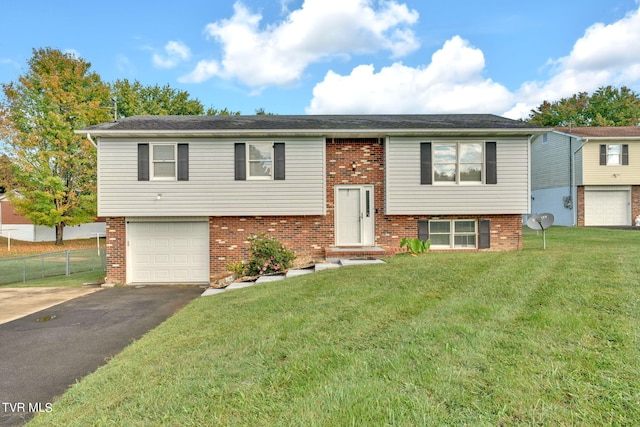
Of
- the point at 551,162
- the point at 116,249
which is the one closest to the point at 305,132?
the point at 116,249

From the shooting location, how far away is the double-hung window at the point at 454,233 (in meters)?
11.1

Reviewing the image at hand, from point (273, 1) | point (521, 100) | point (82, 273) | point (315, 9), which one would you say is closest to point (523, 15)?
point (315, 9)

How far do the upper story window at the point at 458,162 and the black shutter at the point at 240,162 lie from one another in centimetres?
619

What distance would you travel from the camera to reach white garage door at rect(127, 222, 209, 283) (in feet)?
36.0

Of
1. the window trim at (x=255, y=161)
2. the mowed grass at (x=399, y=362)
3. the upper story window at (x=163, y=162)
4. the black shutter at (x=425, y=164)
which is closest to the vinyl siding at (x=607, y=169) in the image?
the black shutter at (x=425, y=164)

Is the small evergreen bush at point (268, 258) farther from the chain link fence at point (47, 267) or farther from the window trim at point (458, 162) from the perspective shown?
the chain link fence at point (47, 267)

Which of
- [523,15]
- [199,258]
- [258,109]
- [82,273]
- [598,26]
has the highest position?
[258,109]

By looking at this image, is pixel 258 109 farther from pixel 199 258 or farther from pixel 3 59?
pixel 199 258

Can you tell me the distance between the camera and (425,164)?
35.5ft

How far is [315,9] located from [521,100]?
3083cm

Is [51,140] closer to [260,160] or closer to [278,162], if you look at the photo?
[260,160]

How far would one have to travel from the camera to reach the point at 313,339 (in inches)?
153

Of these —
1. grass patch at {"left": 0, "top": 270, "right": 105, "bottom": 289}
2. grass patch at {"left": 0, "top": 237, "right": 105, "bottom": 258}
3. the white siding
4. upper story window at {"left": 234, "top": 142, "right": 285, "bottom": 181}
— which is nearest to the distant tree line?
grass patch at {"left": 0, "top": 237, "right": 105, "bottom": 258}

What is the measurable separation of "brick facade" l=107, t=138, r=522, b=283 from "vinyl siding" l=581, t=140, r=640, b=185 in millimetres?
13024
